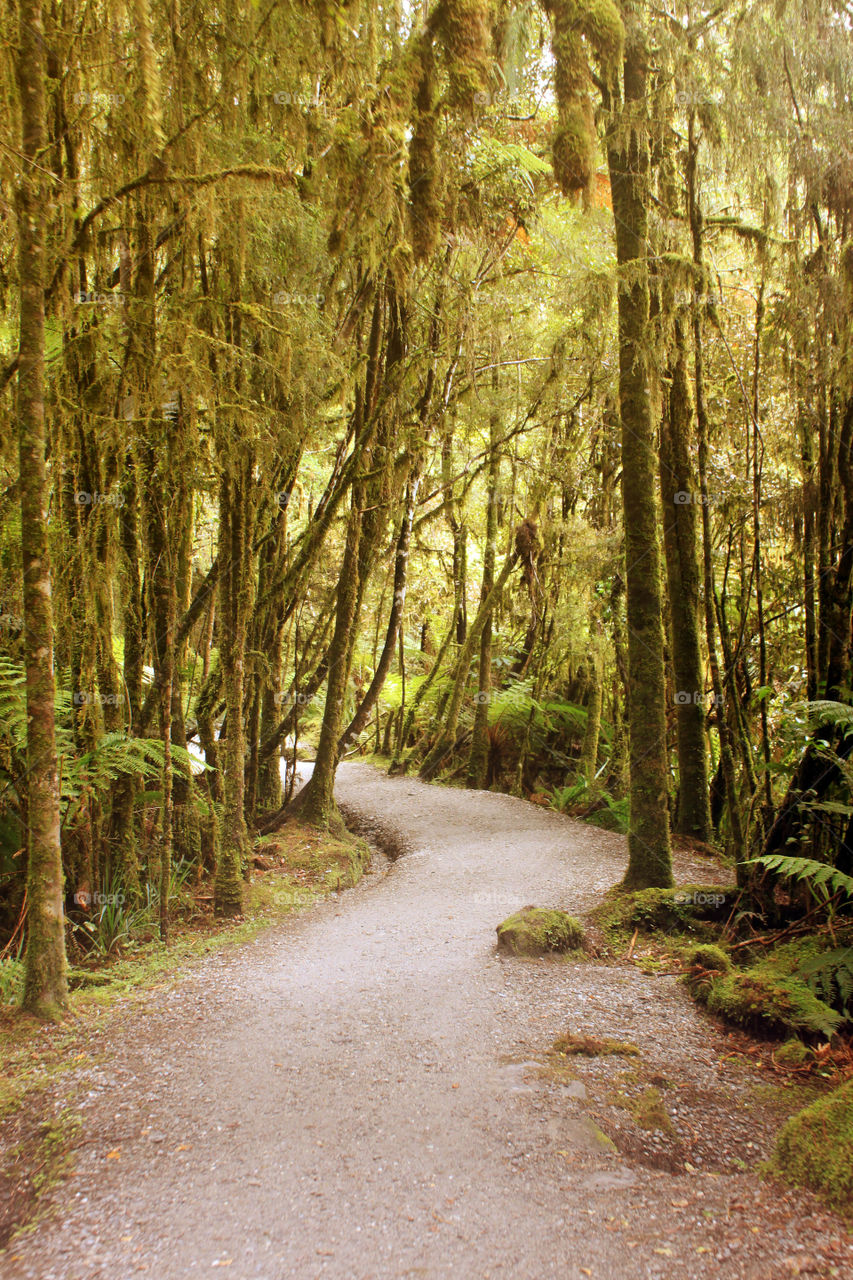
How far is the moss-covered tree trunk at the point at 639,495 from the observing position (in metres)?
6.25

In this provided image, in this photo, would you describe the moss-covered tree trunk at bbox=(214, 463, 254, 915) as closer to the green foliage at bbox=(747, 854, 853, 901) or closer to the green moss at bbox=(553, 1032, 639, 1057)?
the green moss at bbox=(553, 1032, 639, 1057)

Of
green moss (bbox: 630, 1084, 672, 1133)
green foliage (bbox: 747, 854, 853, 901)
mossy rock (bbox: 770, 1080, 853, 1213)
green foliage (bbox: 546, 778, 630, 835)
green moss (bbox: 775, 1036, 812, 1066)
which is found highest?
green foliage (bbox: 747, 854, 853, 901)

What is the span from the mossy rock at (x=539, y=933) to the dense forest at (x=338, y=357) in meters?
1.18

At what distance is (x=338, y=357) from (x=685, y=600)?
15.5 ft

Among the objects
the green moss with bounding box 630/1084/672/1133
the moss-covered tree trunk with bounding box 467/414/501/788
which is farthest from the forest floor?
the moss-covered tree trunk with bounding box 467/414/501/788

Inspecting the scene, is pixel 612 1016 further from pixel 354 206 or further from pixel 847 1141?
pixel 354 206

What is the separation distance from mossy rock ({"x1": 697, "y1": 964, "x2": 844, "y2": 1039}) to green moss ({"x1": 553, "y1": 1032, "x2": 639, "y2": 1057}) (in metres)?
0.73

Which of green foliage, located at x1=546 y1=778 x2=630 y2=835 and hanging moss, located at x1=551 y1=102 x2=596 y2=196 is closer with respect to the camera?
hanging moss, located at x1=551 y1=102 x2=596 y2=196

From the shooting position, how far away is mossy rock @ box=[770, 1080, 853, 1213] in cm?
262

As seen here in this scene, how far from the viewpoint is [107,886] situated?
18.6ft

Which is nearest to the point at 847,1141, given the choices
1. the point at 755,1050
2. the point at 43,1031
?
the point at 755,1050

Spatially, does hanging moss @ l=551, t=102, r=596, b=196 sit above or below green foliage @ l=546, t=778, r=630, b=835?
above

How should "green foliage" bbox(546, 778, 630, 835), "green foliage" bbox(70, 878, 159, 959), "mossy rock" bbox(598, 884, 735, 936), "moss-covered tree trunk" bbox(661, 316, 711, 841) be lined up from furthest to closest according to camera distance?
"green foliage" bbox(546, 778, 630, 835) < "moss-covered tree trunk" bbox(661, 316, 711, 841) < "mossy rock" bbox(598, 884, 735, 936) < "green foliage" bbox(70, 878, 159, 959)

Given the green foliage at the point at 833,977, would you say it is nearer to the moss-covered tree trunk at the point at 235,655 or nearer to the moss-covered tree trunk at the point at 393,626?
the moss-covered tree trunk at the point at 235,655
